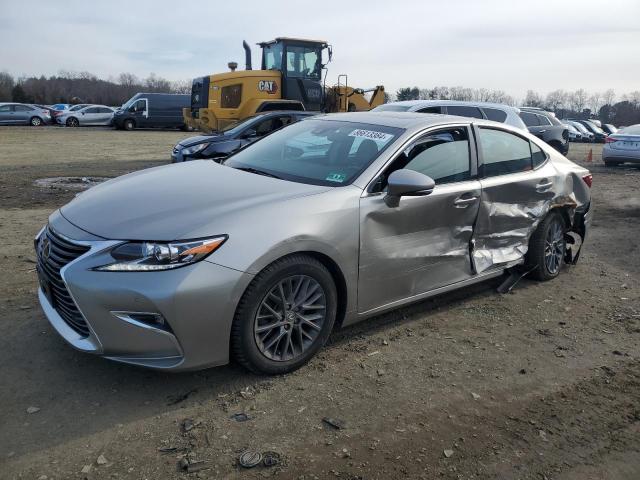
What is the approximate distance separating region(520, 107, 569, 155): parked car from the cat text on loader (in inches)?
254

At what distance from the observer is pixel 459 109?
11.0 m

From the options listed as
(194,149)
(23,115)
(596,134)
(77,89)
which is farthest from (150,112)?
(77,89)

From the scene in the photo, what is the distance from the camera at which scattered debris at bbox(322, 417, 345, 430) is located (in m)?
3.03

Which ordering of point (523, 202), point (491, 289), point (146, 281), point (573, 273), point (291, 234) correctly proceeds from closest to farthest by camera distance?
point (146, 281)
point (291, 234)
point (523, 202)
point (491, 289)
point (573, 273)

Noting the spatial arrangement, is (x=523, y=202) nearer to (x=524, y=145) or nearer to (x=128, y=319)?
(x=524, y=145)

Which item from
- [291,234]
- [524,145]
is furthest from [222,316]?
[524,145]

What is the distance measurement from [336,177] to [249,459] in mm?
1967

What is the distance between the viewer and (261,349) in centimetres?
338

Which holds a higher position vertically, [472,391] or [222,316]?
[222,316]

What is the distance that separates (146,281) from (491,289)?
3545 millimetres

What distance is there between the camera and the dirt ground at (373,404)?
108 inches

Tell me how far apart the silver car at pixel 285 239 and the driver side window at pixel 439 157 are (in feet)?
0.04

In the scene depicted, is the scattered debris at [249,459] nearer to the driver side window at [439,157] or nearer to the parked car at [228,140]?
the driver side window at [439,157]

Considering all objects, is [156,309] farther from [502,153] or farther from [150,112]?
[150,112]
